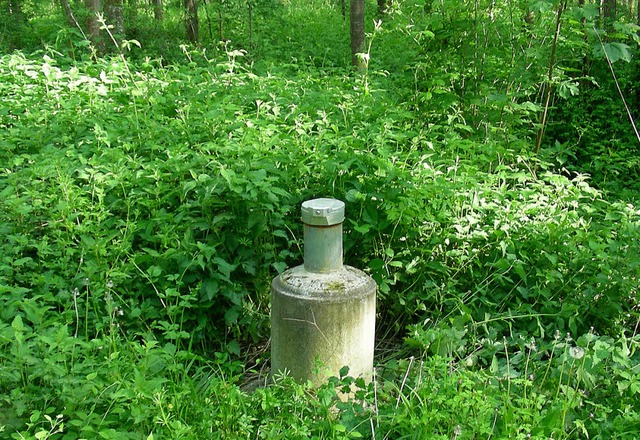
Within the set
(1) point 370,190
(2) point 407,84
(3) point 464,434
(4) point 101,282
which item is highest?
(2) point 407,84

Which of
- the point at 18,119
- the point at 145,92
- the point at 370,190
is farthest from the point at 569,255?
the point at 18,119

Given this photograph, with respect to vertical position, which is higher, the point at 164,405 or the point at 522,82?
the point at 522,82

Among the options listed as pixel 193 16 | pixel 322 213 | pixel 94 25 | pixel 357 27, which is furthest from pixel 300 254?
pixel 193 16

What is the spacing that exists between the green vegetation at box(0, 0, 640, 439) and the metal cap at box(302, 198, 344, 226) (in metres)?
0.46

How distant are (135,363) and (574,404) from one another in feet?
6.72

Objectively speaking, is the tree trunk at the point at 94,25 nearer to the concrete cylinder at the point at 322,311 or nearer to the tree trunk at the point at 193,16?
the tree trunk at the point at 193,16

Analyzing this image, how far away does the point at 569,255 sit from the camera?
4.11m

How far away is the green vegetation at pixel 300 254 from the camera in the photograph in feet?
9.75

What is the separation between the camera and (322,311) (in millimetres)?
3338

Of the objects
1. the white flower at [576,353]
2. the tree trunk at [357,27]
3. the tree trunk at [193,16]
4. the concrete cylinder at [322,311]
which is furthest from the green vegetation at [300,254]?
the tree trunk at [193,16]

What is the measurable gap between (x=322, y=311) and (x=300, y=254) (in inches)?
37.8

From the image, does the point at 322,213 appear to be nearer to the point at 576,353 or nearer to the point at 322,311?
the point at 322,311

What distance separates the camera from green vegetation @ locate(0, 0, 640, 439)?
2.97m

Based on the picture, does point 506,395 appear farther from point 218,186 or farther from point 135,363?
point 218,186
